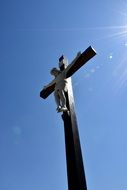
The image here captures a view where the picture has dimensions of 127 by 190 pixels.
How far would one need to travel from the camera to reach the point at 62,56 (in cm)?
555

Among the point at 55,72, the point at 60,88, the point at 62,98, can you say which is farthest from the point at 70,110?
the point at 55,72

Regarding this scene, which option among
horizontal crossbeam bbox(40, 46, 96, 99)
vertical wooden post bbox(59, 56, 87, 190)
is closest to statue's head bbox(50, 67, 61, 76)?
horizontal crossbeam bbox(40, 46, 96, 99)

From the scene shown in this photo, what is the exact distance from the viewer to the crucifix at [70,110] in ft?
11.2

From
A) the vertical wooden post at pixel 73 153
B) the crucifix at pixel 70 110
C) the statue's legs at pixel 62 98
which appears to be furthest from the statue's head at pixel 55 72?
the vertical wooden post at pixel 73 153

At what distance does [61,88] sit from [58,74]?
498 mm

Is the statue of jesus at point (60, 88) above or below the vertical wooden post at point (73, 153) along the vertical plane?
above

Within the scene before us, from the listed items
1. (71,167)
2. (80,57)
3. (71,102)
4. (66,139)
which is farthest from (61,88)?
(71,167)

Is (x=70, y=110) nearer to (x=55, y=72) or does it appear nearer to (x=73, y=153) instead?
(x=73, y=153)

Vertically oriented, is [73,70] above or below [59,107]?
above

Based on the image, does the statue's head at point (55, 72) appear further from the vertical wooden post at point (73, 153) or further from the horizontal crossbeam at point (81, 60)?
the vertical wooden post at point (73, 153)

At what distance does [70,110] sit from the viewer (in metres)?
4.30

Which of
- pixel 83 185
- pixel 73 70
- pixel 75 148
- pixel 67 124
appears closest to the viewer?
pixel 83 185

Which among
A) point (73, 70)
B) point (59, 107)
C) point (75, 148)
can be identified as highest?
point (73, 70)

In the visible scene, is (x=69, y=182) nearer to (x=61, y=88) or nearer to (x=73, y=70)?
(x=61, y=88)
